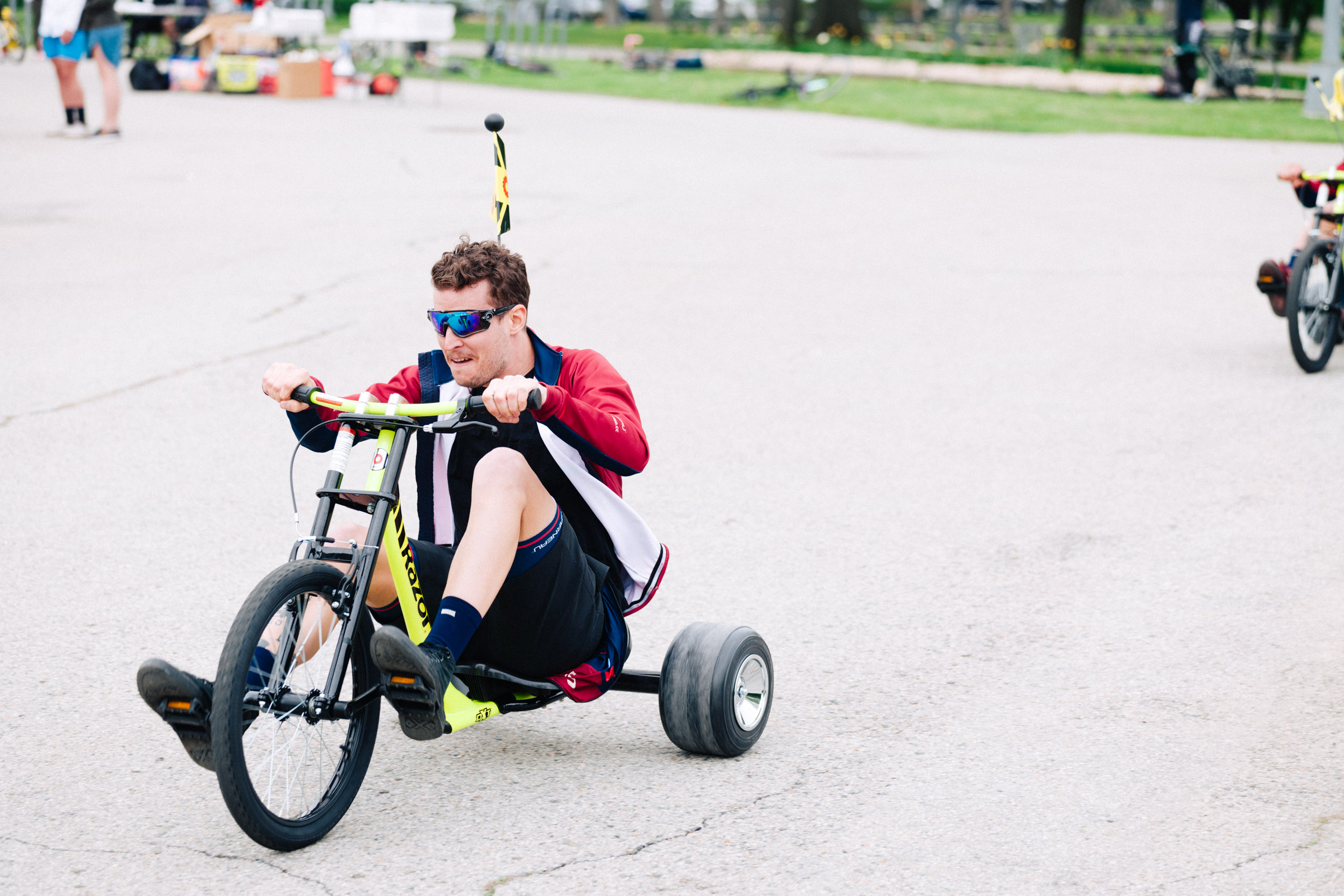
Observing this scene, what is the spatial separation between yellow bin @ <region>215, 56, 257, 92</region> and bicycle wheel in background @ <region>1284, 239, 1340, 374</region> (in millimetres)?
17584

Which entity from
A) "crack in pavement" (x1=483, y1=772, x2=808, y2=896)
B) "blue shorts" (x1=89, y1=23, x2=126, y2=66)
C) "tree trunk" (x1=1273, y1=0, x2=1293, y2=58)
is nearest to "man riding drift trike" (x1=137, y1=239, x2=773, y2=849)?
"crack in pavement" (x1=483, y1=772, x2=808, y2=896)

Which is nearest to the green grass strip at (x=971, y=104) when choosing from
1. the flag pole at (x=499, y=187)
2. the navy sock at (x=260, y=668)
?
the flag pole at (x=499, y=187)

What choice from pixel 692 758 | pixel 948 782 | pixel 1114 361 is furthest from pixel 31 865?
pixel 1114 361

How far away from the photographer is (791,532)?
5773 mm

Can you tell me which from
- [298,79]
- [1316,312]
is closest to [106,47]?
[298,79]

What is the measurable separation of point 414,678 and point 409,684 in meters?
0.02

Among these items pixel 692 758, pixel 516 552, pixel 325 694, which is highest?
pixel 516 552

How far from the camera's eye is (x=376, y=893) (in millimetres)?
3160

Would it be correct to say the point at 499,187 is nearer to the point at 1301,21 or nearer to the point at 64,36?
the point at 64,36

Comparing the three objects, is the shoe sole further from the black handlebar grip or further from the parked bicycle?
the parked bicycle

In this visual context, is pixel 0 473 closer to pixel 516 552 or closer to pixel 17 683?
pixel 17 683

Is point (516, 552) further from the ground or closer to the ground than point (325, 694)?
further from the ground

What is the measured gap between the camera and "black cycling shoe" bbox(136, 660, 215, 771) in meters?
3.04

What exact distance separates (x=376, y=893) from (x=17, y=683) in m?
1.63
